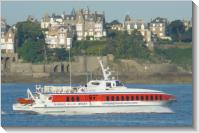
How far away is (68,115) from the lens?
2375 cm

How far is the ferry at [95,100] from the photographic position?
23.9 meters

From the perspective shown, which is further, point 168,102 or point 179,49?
point 179,49

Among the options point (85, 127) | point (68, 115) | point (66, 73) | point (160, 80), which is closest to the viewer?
point (85, 127)

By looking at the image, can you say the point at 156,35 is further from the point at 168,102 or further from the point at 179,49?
the point at 168,102

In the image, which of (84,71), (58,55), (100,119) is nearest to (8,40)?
(84,71)

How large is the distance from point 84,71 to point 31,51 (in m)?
4.52

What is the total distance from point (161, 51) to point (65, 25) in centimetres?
595

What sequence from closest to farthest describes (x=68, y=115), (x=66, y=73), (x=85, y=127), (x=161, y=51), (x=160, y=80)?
(x=85, y=127)
(x=68, y=115)
(x=160, y=80)
(x=66, y=73)
(x=161, y=51)

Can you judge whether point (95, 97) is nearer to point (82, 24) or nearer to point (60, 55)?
point (60, 55)

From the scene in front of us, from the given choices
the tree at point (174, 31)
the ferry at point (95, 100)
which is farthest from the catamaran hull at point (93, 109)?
the tree at point (174, 31)

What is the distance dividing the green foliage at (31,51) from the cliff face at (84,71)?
467mm

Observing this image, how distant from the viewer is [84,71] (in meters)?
51.7

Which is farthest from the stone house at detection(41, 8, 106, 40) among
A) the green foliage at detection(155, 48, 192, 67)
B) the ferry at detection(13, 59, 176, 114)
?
the ferry at detection(13, 59, 176, 114)

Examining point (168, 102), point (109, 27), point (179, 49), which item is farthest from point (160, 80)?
point (168, 102)
